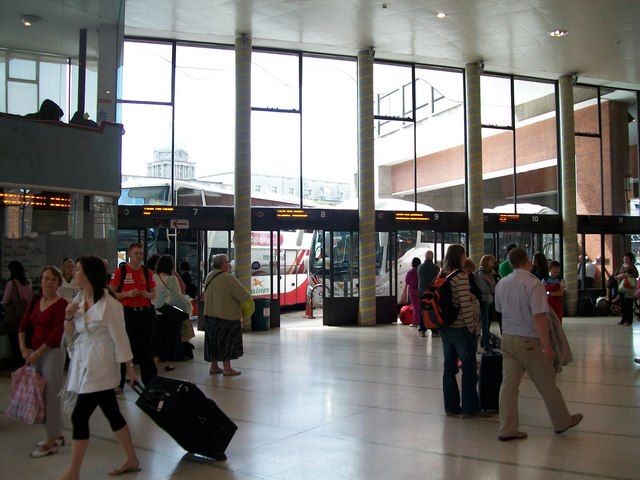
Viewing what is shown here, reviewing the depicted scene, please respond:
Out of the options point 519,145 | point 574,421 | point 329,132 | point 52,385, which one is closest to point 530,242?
point 519,145

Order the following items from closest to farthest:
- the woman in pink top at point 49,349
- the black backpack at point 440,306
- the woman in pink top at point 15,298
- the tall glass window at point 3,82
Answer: the woman in pink top at point 49,349, the black backpack at point 440,306, the woman in pink top at point 15,298, the tall glass window at point 3,82

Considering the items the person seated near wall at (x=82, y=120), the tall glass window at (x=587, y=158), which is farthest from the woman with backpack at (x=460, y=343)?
the tall glass window at (x=587, y=158)

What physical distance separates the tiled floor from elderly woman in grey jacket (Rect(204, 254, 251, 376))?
351mm

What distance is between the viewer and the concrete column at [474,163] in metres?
16.5

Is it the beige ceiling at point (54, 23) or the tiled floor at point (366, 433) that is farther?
the beige ceiling at point (54, 23)

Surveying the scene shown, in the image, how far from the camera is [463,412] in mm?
5668

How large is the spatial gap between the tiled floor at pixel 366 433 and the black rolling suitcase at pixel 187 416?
14cm

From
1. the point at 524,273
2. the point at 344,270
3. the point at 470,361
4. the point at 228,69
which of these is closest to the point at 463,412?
the point at 470,361

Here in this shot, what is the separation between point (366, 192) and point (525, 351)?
35.0 feet

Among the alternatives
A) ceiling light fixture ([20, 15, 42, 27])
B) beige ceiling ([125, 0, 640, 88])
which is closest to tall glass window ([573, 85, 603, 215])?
beige ceiling ([125, 0, 640, 88])

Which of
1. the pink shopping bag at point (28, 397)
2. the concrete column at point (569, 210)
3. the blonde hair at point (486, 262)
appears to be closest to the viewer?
the pink shopping bag at point (28, 397)

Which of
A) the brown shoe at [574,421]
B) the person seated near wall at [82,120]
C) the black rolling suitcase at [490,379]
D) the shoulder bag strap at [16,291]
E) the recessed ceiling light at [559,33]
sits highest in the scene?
the recessed ceiling light at [559,33]

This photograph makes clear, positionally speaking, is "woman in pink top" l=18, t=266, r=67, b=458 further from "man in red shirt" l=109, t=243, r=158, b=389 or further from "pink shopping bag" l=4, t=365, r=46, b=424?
"man in red shirt" l=109, t=243, r=158, b=389

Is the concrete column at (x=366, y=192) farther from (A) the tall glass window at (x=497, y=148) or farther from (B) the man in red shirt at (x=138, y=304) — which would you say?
(B) the man in red shirt at (x=138, y=304)
